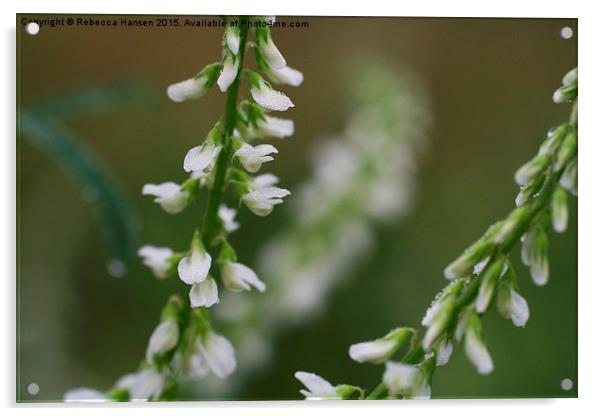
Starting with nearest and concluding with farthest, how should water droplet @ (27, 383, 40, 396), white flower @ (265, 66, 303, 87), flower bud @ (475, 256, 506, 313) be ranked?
flower bud @ (475, 256, 506, 313) < white flower @ (265, 66, 303, 87) < water droplet @ (27, 383, 40, 396)

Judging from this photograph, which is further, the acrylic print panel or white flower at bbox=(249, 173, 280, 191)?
the acrylic print panel

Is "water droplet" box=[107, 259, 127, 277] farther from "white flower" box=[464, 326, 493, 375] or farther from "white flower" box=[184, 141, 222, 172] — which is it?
"white flower" box=[464, 326, 493, 375]

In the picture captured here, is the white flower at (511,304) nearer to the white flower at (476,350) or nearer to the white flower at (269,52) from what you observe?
the white flower at (476,350)

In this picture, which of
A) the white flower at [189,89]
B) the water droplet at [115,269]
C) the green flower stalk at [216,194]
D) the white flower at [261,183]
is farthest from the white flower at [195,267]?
the water droplet at [115,269]

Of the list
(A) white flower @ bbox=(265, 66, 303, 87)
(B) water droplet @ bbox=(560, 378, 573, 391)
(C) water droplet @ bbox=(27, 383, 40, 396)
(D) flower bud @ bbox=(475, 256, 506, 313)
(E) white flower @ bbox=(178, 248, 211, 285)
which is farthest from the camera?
(B) water droplet @ bbox=(560, 378, 573, 391)

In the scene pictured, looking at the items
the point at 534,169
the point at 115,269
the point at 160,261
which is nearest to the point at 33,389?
the point at 115,269

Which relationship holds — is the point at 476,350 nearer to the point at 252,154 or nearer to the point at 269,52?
the point at 252,154

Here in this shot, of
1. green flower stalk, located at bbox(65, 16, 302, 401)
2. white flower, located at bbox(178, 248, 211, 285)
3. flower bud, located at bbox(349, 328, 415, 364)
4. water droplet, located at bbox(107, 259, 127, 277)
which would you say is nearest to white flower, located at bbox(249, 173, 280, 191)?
green flower stalk, located at bbox(65, 16, 302, 401)
